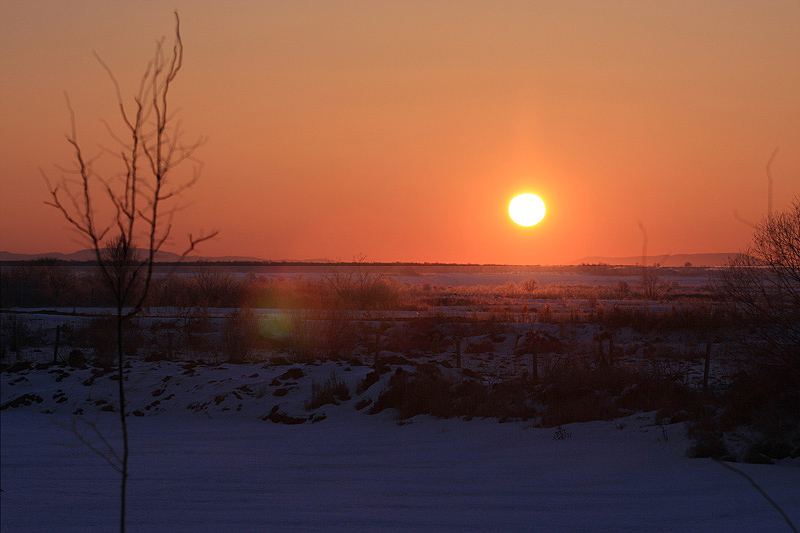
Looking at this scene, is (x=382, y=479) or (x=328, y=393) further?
(x=328, y=393)

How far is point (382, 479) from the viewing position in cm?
1174

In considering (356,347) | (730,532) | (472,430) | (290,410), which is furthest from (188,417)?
(730,532)

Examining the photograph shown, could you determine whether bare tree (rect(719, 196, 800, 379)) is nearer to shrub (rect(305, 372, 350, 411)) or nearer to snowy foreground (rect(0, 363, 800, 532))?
snowy foreground (rect(0, 363, 800, 532))

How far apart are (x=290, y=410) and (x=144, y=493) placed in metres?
8.37

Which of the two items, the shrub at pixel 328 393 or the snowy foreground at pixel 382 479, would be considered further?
the shrub at pixel 328 393

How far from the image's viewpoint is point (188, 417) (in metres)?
19.8

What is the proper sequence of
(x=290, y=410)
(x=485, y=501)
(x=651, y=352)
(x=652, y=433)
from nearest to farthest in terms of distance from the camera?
(x=485, y=501) < (x=652, y=433) < (x=290, y=410) < (x=651, y=352)

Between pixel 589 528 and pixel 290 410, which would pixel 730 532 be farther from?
pixel 290 410

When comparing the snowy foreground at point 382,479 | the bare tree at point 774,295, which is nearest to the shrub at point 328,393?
the snowy foreground at point 382,479

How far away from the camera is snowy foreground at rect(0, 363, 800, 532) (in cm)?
923

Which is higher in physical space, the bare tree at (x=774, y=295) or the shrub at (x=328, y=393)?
the bare tree at (x=774, y=295)

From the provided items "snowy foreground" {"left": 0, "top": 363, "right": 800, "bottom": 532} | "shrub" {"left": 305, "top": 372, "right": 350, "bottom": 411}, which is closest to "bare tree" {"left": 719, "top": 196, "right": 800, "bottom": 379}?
"snowy foreground" {"left": 0, "top": 363, "right": 800, "bottom": 532}

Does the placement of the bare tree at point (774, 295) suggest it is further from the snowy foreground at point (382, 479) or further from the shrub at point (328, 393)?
the shrub at point (328, 393)

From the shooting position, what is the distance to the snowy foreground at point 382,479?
9234mm
